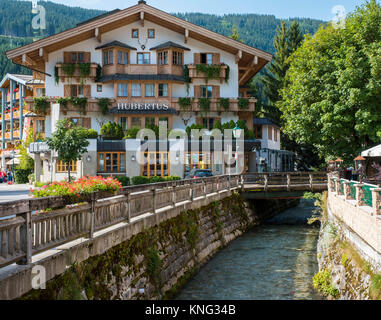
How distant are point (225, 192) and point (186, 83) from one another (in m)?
20.8

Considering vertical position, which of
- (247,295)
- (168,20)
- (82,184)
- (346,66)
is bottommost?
(247,295)

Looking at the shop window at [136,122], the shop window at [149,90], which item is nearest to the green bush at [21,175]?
the shop window at [136,122]

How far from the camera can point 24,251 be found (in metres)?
7.38

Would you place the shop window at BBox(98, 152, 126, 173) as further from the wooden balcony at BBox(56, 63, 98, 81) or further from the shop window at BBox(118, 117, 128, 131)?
the wooden balcony at BBox(56, 63, 98, 81)

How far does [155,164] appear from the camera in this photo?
4122cm

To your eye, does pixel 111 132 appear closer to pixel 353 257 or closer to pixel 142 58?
pixel 142 58

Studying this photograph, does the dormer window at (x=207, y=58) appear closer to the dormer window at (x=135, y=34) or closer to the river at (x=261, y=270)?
the dormer window at (x=135, y=34)

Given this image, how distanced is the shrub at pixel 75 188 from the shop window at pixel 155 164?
29123 mm

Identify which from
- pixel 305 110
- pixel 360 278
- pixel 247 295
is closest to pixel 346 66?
pixel 305 110

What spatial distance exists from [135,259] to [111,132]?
31.5 m

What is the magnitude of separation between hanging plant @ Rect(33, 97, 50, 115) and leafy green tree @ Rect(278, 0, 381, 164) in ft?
74.4

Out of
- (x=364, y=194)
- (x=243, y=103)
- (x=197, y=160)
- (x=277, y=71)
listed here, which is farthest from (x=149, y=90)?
(x=364, y=194)

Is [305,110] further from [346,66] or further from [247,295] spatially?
[247,295]

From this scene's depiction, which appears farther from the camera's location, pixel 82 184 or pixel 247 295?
pixel 247 295
